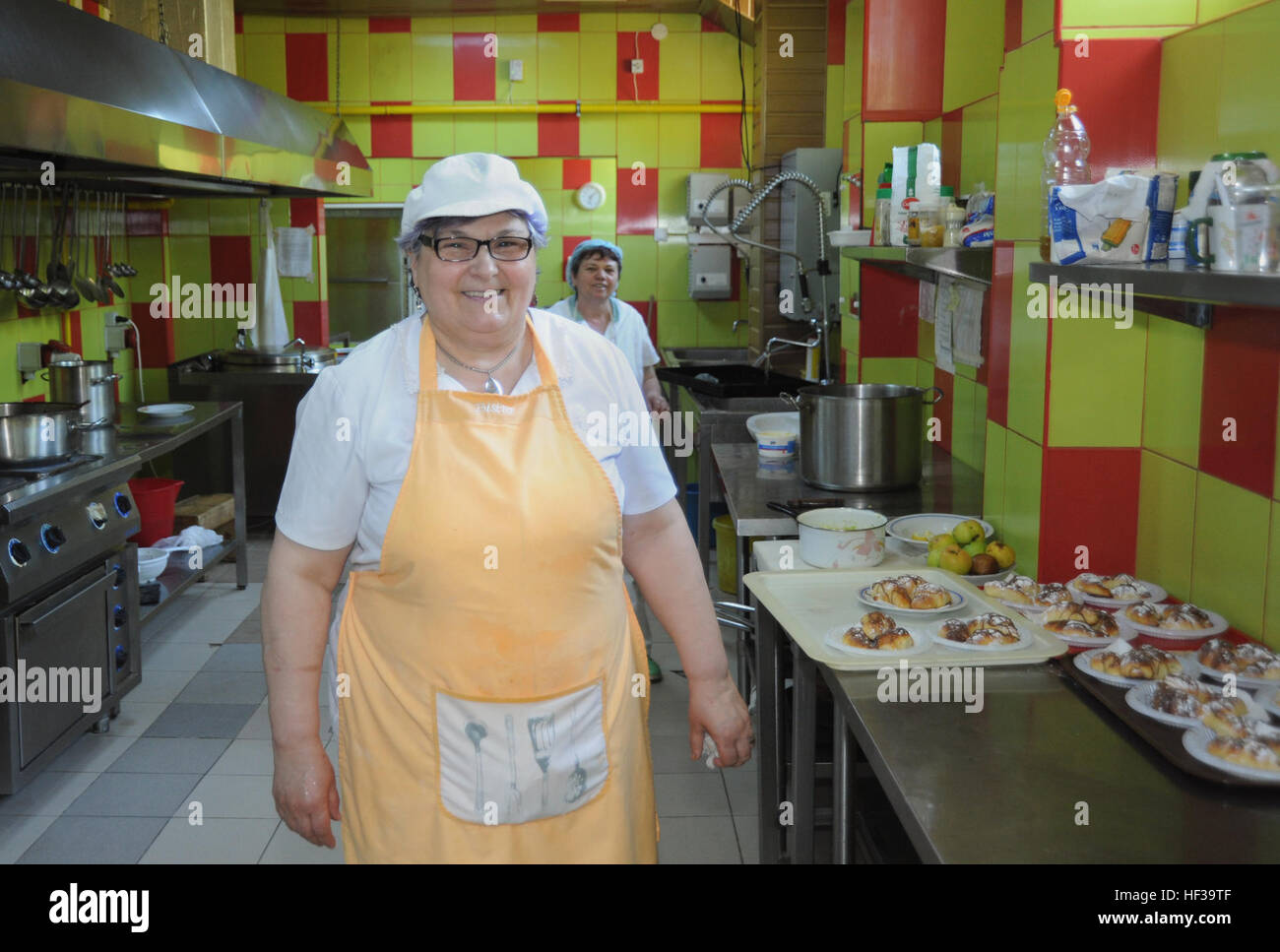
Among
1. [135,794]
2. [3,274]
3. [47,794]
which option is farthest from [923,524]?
[3,274]

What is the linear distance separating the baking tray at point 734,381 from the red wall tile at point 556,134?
2312 millimetres

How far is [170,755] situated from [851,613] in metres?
2.23

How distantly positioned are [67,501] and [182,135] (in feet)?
3.40

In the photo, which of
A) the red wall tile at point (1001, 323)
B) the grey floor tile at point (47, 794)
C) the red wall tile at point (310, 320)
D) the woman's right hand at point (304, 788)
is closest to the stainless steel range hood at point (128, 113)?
the woman's right hand at point (304, 788)

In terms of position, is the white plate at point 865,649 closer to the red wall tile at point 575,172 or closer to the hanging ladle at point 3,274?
the hanging ladle at point 3,274

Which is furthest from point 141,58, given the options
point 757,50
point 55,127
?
point 757,50

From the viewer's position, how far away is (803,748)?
2168 millimetres

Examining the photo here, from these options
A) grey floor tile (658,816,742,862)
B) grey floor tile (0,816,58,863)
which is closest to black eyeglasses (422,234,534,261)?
grey floor tile (658,816,742,862)

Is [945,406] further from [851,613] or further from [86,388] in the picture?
[86,388]

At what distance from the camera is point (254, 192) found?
18.1ft

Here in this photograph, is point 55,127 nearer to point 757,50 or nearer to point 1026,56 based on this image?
point 1026,56

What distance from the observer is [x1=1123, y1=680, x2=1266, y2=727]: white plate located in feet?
5.18

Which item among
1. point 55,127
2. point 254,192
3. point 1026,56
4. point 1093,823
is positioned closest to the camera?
point 1093,823

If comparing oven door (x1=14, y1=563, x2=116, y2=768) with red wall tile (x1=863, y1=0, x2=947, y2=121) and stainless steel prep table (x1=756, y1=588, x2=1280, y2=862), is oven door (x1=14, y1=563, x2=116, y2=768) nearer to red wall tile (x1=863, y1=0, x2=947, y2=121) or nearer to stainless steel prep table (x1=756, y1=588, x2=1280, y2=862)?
stainless steel prep table (x1=756, y1=588, x2=1280, y2=862)
